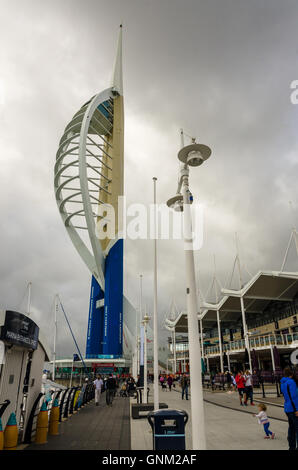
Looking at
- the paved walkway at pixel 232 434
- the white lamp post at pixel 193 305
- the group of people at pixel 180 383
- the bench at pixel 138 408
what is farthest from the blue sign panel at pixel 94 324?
the white lamp post at pixel 193 305

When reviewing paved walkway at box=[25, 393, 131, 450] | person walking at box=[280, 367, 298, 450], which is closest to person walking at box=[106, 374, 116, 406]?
paved walkway at box=[25, 393, 131, 450]

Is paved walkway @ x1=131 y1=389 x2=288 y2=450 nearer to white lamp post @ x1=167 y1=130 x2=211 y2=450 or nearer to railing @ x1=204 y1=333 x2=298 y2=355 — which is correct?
white lamp post @ x1=167 y1=130 x2=211 y2=450

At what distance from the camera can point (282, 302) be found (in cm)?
5103

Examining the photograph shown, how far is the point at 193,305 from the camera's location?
228 inches

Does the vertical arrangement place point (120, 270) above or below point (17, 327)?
above

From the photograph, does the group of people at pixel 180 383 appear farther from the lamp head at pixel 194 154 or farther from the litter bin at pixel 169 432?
the lamp head at pixel 194 154

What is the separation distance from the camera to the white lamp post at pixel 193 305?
16.6 feet

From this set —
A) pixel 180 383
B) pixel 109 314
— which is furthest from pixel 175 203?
pixel 109 314

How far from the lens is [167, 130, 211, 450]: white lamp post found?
16.6 ft
